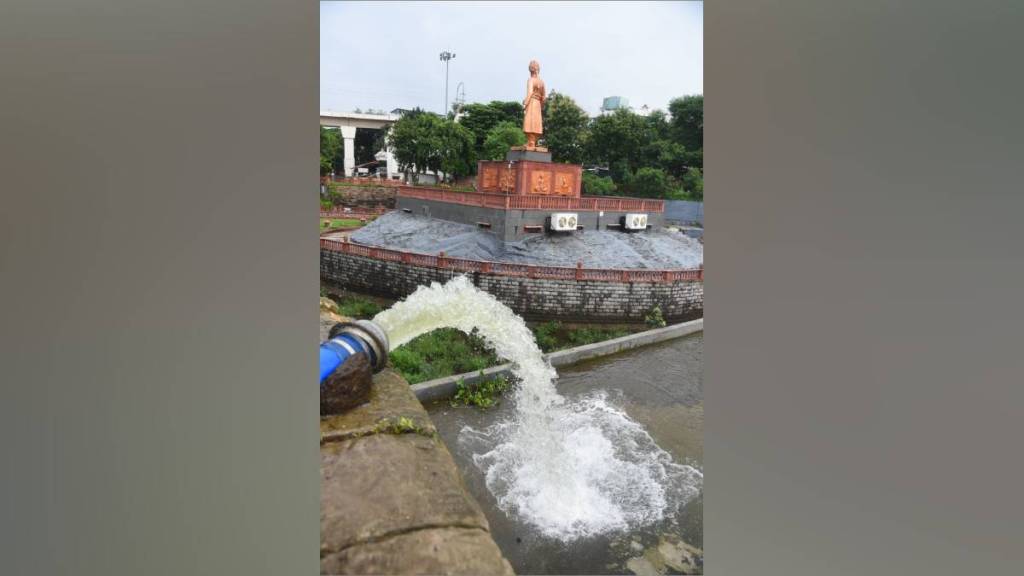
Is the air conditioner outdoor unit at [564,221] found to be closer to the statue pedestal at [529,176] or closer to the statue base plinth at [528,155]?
the statue pedestal at [529,176]

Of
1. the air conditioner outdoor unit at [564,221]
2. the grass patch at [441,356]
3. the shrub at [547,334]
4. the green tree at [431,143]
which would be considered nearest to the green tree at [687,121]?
the green tree at [431,143]

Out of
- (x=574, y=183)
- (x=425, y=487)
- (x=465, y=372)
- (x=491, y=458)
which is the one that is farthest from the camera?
(x=574, y=183)

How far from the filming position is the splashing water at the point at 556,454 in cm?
262

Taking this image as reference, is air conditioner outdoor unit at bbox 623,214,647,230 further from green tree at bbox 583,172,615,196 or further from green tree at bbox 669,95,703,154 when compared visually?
green tree at bbox 669,95,703,154

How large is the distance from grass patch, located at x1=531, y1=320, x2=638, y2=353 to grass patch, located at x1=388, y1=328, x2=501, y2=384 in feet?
2.61

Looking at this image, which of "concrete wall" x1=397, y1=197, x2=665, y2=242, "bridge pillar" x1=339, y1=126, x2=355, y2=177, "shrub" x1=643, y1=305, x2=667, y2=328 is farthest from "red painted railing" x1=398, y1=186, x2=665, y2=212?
"bridge pillar" x1=339, y1=126, x2=355, y2=177

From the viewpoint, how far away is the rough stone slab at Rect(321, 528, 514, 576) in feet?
4.47

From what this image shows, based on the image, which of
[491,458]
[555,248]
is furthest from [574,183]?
[491,458]

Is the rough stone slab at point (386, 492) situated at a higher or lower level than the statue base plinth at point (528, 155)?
lower

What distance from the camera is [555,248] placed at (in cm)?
688

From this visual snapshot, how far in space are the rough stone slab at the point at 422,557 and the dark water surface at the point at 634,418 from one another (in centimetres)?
95
